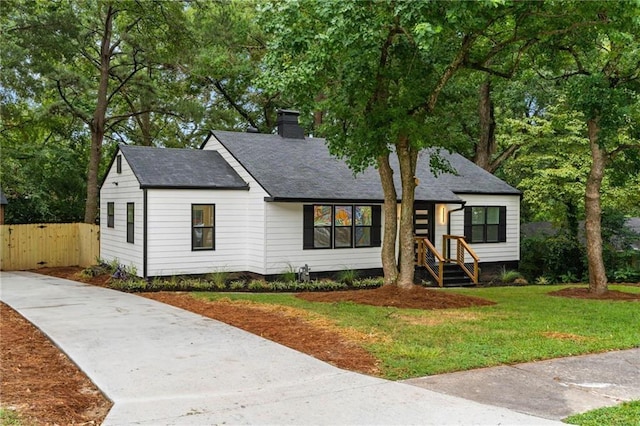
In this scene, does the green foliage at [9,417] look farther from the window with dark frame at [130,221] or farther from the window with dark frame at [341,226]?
the window with dark frame at [341,226]

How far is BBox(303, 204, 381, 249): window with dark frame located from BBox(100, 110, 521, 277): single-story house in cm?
3

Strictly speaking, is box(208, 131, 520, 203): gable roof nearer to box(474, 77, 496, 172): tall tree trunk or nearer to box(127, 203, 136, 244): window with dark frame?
box(127, 203, 136, 244): window with dark frame

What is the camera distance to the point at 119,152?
15.7m

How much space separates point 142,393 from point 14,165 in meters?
17.2

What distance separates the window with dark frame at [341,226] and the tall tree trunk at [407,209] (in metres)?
4.12

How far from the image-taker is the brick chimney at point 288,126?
60.6ft

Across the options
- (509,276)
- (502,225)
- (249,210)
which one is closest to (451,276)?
(509,276)

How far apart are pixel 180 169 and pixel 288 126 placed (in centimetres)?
494

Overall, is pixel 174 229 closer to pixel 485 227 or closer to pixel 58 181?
pixel 58 181

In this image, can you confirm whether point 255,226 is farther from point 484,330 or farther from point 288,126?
point 484,330

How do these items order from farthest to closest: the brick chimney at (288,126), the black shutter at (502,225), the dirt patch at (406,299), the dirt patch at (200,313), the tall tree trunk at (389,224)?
the black shutter at (502,225)
the brick chimney at (288,126)
the tall tree trunk at (389,224)
the dirt patch at (406,299)
the dirt patch at (200,313)

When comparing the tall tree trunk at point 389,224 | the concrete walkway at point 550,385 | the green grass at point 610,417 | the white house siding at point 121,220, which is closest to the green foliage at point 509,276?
the tall tree trunk at point 389,224

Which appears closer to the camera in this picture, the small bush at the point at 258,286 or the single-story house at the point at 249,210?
the small bush at the point at 258,286

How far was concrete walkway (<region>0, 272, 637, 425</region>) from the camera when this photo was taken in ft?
14.5
